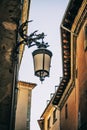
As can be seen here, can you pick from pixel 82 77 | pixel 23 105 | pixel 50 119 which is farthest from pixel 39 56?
pixel 50 119

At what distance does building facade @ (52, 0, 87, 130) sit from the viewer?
519 inches

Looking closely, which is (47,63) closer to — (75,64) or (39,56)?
(39,56)

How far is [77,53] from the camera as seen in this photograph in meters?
14.8

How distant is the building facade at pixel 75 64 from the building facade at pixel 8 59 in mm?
7762

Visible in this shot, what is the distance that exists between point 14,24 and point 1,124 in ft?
6.40

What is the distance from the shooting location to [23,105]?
2338cm

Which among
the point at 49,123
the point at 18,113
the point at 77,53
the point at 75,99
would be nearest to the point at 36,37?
the point at 77,53

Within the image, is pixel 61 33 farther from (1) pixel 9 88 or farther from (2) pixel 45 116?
(2) pixel 45 116

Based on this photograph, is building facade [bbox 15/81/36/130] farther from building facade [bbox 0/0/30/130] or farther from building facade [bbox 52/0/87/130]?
building facade [bbox 0/0/30/130]

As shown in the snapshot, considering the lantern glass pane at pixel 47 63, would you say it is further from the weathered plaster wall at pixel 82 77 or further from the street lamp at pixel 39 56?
the weathered plaster wall at pixel 82 77

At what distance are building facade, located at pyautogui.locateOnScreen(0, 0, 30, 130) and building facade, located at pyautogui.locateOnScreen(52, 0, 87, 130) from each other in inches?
306

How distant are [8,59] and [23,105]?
1877 cm

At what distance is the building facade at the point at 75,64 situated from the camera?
13.2 m

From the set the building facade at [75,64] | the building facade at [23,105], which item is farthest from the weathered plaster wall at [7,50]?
the building facade at [23,105]
